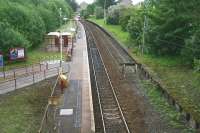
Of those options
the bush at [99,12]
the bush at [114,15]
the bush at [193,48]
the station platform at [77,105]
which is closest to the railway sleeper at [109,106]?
the station platform at [77,105]

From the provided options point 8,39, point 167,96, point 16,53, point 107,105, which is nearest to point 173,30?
point 16,53

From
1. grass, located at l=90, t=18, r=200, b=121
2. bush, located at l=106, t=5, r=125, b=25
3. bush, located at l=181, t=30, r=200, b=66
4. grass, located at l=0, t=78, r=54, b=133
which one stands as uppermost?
bush, located at l=106, t=5, r=125, b=25

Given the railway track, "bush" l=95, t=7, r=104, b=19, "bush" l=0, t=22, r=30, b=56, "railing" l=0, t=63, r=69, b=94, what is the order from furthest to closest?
"bush" l=95, t=7, r=104, b=19
"bush" l=0, t=22, r=30, b=56
"railing" l=0, t=63, r=69, b=94
the railway track

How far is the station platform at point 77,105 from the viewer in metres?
23.3

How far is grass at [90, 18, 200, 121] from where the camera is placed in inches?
1154

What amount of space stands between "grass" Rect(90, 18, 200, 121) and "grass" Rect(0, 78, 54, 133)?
8875 millimetres

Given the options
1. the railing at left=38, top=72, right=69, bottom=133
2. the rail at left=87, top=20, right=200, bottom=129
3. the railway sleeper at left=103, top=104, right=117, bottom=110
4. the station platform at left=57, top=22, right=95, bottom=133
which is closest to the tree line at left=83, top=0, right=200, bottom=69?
the rail at left=87, top=20, right=200, bottom=129

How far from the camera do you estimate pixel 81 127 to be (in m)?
23.2

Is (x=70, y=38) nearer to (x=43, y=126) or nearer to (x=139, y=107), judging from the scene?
(x=139, y=107)

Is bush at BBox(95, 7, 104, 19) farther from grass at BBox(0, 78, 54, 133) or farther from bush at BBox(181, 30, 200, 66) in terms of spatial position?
grass at BBox(0, 78, 54, 133)

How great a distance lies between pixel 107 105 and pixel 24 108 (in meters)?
5.16

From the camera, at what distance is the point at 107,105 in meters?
28.6

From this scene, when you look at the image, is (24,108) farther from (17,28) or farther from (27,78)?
(17,28)

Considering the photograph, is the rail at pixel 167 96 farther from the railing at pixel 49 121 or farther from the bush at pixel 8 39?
the bush at pixel 8 39
